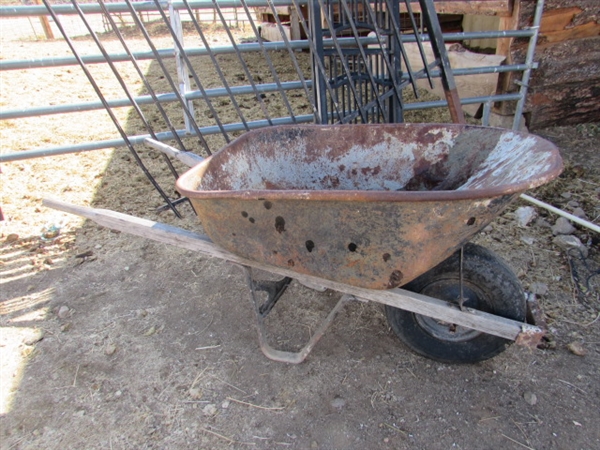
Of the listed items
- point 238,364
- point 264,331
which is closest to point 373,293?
point 264,331

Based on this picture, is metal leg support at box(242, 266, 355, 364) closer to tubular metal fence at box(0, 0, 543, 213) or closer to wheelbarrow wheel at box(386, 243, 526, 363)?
wheelbarrow wheel at box(386, 243, 526, 363)

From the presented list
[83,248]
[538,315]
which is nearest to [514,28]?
[538,315]

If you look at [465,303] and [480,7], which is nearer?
[465,303]

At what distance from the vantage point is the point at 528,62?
3.99m

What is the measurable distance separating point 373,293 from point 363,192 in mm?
543

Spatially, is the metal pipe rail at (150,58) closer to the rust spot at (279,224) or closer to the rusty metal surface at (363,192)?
the rusty metal surface at (363,192)

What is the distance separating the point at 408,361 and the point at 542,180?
3.69ft

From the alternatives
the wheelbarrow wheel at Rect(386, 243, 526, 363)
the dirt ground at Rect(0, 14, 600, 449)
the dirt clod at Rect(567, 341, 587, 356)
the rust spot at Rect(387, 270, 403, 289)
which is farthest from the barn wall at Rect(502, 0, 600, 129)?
the rust spot at Rect(387, 270, 403, 289)

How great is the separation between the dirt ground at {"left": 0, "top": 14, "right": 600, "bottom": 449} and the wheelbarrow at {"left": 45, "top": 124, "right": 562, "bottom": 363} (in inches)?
8.3

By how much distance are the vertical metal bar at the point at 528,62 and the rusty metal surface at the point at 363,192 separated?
2561 millimetres

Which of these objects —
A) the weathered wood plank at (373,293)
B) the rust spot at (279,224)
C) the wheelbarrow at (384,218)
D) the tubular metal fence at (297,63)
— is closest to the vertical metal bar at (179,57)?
the tubular metal fence at (297,63)

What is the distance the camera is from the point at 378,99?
2.91 meters

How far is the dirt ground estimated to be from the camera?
6.03 feet

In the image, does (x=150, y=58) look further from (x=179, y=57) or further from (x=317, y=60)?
(x=317, y=60)
